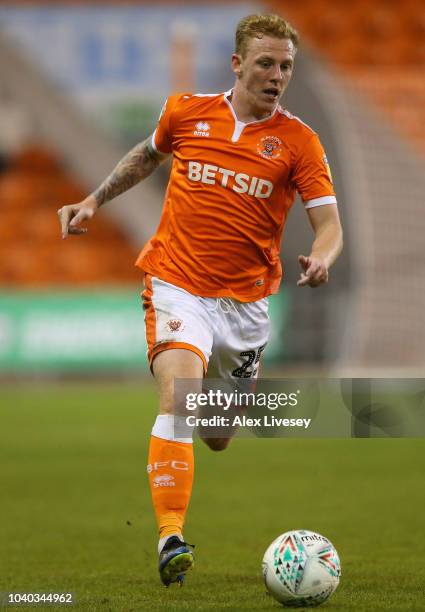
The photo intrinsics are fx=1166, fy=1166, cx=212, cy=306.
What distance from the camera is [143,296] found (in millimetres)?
5488

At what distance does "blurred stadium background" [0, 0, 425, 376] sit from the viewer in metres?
18.3

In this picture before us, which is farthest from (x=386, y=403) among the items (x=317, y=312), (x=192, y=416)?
(x=317, y=312)

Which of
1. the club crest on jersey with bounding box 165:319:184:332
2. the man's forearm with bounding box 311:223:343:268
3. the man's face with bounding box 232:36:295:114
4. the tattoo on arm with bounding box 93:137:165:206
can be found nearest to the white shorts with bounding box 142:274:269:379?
the club crest on jersey with bounding box 165:319:184:332

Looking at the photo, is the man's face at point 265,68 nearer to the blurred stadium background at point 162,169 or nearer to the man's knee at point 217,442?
the man's knee at point 217,442

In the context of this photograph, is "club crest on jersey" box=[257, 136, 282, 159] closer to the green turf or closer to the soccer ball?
the soccer ball

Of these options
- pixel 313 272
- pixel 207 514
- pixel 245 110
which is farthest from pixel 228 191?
pixel 207 514

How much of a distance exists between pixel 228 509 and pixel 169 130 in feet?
9.84

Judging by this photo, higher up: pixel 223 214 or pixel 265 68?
pixel 265 68

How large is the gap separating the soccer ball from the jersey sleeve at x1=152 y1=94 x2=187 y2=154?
6.86 feet

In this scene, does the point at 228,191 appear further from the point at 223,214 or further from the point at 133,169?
the point at 133,169

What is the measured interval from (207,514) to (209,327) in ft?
7.93

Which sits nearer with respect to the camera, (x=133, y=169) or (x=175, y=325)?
(x=175, y=325)

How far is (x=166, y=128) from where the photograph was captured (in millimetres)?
5582

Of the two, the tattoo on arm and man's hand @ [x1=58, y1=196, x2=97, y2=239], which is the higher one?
the tattoo on arm
